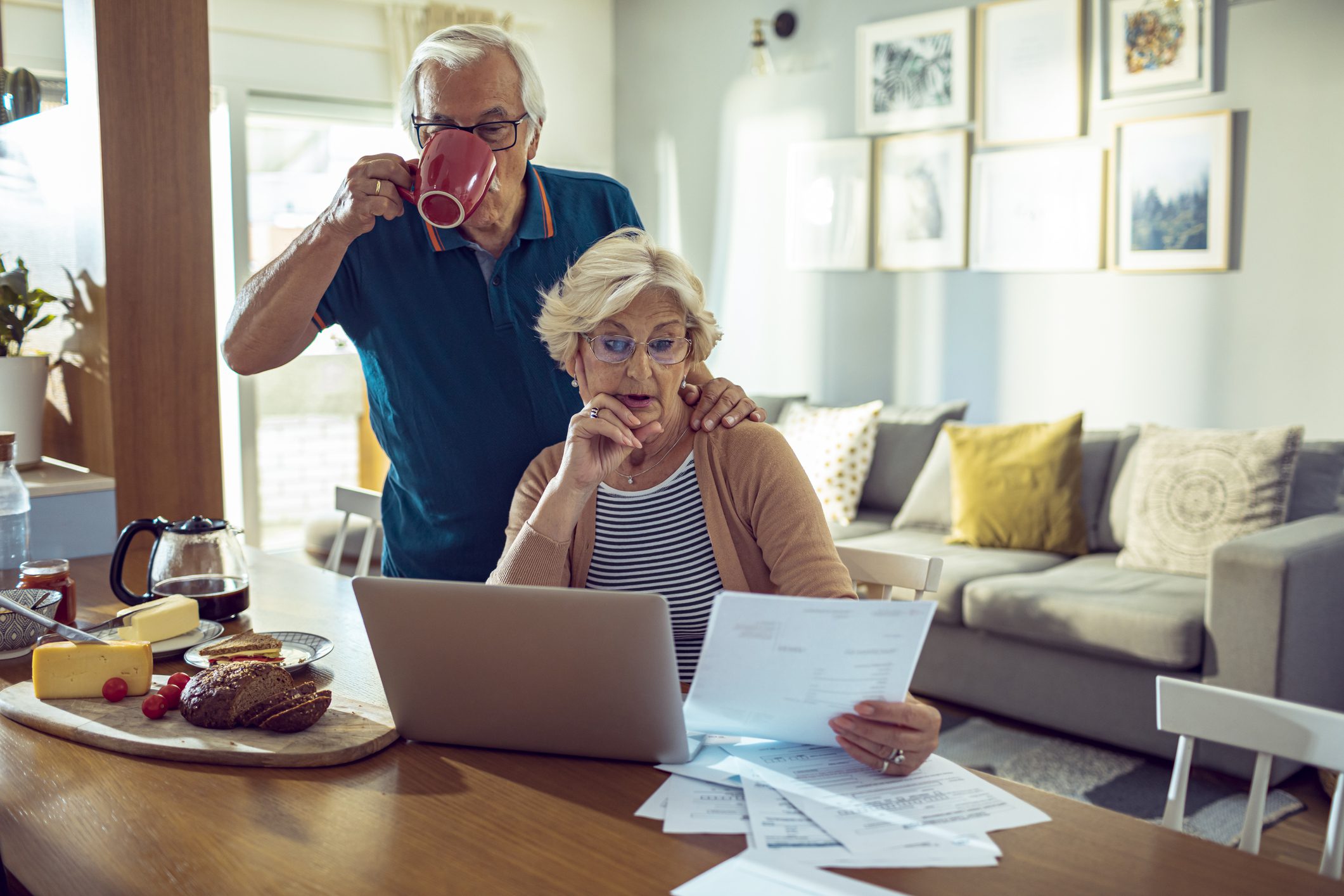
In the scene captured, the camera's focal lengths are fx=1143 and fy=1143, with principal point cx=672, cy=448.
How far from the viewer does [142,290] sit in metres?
2.28

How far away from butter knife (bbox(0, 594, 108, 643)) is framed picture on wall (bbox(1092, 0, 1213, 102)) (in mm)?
3730

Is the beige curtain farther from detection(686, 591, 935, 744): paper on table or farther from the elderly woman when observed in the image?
detection(686, 591, 935, 744): paper on table

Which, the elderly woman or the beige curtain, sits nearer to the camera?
the elderly woman

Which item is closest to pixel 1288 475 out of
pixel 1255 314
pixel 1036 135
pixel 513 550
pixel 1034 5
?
pixel 1255 314

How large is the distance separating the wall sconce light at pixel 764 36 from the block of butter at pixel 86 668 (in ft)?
14.3

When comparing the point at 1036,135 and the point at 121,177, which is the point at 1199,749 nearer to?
the point at 1036,135

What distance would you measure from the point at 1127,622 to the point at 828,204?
2489mm

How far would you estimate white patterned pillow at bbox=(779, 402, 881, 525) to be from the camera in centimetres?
441

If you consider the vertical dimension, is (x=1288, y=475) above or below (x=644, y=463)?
below

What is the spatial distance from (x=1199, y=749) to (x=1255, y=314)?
5.08 ft

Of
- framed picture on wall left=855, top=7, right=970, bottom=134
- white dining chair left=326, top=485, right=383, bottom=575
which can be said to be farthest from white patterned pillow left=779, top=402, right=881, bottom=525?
white dining chair left=326, top=485, right=383, bottom=575

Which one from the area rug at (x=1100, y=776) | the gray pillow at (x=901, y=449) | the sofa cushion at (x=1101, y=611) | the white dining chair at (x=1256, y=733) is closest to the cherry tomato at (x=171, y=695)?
the white dining chair at (x=1256, y=733)

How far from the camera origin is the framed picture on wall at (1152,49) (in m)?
3.79

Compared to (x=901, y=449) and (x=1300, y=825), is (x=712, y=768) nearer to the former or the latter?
(x=1300, y=825)
